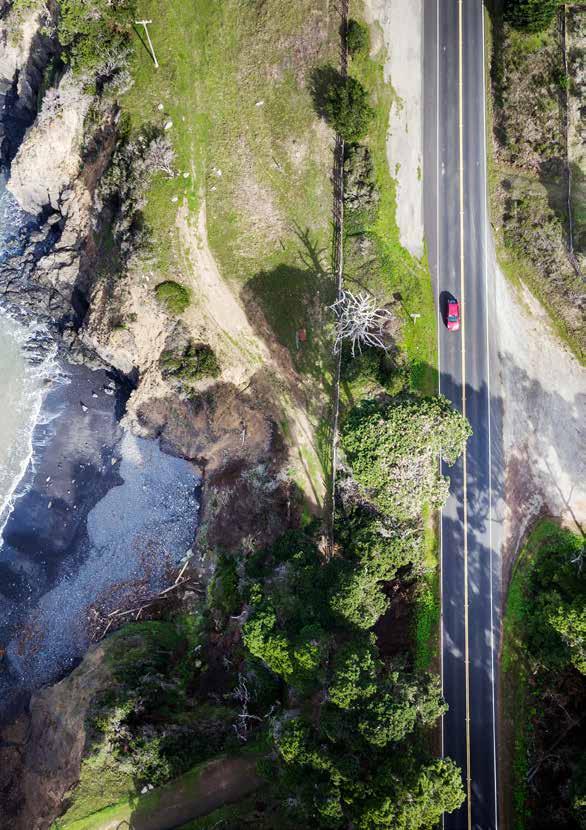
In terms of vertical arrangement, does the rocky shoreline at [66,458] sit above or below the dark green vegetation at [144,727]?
above

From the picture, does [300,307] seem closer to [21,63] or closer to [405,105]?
[405,105]

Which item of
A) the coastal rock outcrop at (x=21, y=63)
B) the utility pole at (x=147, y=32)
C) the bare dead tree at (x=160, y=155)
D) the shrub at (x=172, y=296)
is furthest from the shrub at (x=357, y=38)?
the coastal rock outcrop at (x=21, y=63)

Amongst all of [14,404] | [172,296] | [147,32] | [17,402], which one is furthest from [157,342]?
[147,32]

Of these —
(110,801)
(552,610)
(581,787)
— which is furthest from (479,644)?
(110,801)

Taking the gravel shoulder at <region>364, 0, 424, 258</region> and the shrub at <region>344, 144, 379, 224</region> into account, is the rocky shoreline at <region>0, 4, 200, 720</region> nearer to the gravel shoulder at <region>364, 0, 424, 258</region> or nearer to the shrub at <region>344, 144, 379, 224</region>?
the shrub at <region>344, 144, 379, 224</region>

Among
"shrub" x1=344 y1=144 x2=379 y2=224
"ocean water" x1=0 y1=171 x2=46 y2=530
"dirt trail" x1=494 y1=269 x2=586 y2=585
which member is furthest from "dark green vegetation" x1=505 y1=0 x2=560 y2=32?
"ocean water" x1=0 y1=171 x2=46 y2=530

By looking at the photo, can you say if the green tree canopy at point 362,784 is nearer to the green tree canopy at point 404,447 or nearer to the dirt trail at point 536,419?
the green tree canopy at point 404,447
